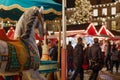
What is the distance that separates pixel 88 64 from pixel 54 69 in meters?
5.36

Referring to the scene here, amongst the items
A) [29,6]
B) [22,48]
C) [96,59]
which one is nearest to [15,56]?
[22,48]

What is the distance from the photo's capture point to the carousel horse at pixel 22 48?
6.81 m

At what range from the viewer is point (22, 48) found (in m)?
7.59

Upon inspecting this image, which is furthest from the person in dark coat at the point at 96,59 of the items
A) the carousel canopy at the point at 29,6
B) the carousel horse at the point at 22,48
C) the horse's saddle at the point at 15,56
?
the horse's saddle at the point at 15,56

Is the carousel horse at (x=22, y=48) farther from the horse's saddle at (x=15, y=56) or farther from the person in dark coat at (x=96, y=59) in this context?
the person in dark coat at (x=96, y=59)

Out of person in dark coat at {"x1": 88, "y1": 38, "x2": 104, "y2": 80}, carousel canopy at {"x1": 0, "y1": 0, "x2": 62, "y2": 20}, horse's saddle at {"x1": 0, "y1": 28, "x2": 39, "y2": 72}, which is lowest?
person in dark coat at {"x1": 88, "y1": 38, "x2": 104, "y2": 80}

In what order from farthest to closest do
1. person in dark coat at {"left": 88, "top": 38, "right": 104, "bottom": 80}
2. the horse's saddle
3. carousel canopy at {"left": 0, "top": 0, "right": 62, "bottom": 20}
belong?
person in dark coat at {"left": 88, "top": 38, "right": 104, "bottom": 80} → carousel canopy at {"left": 0, "top": 0, "right": 62, "bottom": 20} → the horse's saddle

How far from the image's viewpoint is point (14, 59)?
23.0 ft

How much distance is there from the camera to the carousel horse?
6812 mm

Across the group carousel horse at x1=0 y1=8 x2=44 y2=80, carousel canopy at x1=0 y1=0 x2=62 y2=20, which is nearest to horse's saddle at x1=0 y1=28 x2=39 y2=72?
carousel horse at x1=0 y1=8 x2=44 y2=80

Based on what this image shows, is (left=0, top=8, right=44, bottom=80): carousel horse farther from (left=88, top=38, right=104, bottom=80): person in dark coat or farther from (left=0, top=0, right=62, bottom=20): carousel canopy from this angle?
(left=88, top=38, right=104, bottom=80): person in dark coat

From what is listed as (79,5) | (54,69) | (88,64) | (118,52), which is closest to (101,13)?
(79,5)

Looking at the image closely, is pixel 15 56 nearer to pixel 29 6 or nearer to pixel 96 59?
pixel 29 6

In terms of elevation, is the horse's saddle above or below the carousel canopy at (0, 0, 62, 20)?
below
